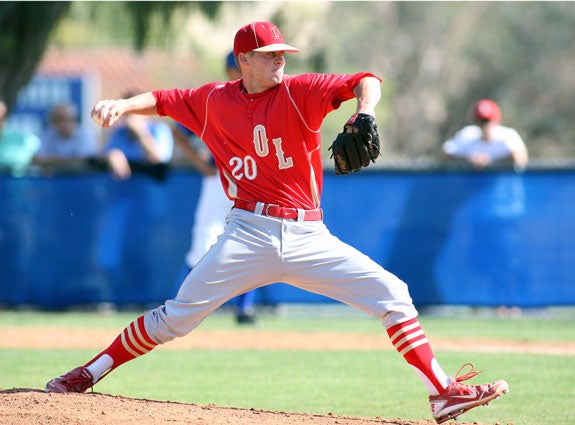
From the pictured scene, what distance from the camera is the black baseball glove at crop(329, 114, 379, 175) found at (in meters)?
5.49

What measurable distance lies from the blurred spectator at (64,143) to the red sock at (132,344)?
289 inches

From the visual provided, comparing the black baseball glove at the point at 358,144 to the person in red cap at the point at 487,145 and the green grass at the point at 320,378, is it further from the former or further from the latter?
the person in red cap at the point at 487,145

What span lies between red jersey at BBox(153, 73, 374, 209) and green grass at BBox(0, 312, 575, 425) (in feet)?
4.67

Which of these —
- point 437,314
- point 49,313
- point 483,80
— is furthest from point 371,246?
point 483,80

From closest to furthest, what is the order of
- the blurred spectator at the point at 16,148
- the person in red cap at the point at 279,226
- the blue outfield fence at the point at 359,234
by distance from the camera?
1. the person in red cap at the point at 279,226
2. the blue outfield fence at the point at 359,234
3. the blurred spectator at the point at 16,148

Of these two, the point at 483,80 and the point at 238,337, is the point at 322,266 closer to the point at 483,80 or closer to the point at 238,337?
the point at 238,337

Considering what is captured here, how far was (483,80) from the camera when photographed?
1608 inches

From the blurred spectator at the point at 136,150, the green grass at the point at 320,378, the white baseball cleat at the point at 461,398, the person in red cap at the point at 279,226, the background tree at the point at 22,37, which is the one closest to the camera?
the white baseball cleat at the point at 461,398

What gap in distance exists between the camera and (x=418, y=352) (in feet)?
19.0

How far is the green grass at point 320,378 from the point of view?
22.0 feet

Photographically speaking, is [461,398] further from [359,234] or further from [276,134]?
[359,234]

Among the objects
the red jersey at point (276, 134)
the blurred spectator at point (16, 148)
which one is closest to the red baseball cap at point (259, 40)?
the red jersey at point (276, 134)

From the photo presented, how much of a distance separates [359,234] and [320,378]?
4517 millimetres

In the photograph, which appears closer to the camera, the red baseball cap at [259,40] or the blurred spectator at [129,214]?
the red baseball cap at [259,40]
